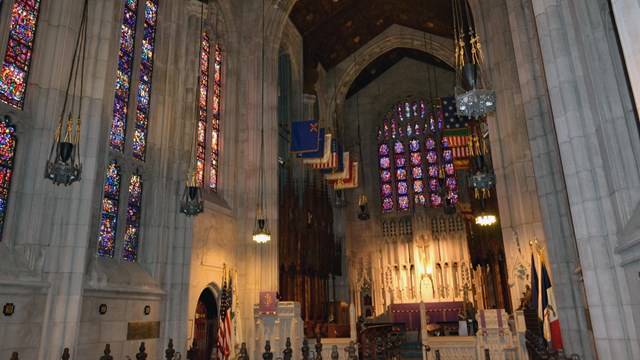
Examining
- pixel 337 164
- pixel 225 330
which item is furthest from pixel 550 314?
pixel 337 164

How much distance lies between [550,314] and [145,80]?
36.5 feet

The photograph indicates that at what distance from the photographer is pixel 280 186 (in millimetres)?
18562

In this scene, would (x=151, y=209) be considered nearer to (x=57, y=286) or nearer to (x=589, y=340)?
(x=57, y=286)

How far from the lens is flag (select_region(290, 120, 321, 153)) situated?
1614 centimetres

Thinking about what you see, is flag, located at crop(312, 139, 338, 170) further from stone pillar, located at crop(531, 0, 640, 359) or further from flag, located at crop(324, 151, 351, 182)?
stone pillar, located at crop(531, 0, 640, 359)

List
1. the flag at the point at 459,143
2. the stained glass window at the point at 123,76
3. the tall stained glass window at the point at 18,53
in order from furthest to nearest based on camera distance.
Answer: the flag at the point at 459,143 → the stained glass window at the point at 123,76 → the tall stained glass window at the point at 18,53

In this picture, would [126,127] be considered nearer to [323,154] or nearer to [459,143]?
[323,154]

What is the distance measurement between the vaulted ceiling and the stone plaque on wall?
13997 millimetres

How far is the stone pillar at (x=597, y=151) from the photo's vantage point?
5.45 metres

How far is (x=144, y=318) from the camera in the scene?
36.3ft

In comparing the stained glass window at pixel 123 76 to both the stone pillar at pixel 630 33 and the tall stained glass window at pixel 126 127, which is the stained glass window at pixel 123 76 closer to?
the tall stained glass window at pixel 126 127

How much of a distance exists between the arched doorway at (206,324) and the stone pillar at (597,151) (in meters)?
10.6

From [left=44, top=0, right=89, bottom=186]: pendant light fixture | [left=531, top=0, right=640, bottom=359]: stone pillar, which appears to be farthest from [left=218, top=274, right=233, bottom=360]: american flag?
[left=531, top=0, right=640, bottom=359]: stone pillar

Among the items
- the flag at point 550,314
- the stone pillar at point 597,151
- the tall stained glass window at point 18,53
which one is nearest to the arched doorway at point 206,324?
the tall stained glass window at point 18,53
